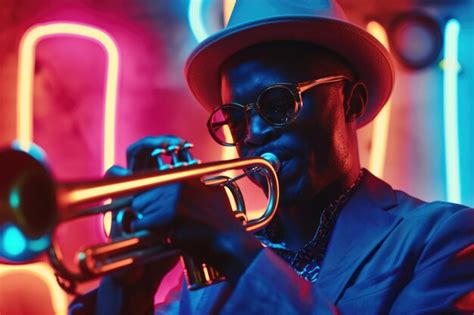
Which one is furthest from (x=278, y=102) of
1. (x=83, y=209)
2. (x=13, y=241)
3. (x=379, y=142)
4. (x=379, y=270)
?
(x=379, y=142)

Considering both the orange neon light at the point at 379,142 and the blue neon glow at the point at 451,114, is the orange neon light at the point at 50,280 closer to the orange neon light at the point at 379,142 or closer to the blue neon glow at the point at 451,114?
the orange neon light at the point at 379,142

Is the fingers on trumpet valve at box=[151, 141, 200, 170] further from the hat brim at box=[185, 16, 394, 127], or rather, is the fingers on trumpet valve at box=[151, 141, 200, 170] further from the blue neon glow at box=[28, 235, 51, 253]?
the hat brim at box=[185, 16, 394, 127]

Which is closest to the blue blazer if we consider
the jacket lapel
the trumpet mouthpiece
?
the jacket lapel

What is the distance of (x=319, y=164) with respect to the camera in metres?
2.07

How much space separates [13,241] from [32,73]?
8.52 ft

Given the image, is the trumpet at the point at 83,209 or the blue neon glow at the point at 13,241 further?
the blue neon glow at the point at 13,241

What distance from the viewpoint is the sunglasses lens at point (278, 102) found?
204cm

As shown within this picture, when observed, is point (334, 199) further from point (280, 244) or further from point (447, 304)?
point (447, 304)

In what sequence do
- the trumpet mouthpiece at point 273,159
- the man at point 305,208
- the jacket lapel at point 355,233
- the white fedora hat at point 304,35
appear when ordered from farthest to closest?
the white fedora hat at point 304,35 → the trumpet mouthpiece at point 273,159 → the jacket lapel at point 355,233 → the man at point 305,208

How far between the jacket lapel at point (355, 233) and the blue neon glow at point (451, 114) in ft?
5.75

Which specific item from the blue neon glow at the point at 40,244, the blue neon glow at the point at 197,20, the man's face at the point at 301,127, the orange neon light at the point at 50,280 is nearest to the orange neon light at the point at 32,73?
the blue neon glow at the point at 197,20

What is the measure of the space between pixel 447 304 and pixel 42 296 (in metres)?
2.82

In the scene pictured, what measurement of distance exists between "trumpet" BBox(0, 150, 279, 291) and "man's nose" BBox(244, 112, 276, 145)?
543mm

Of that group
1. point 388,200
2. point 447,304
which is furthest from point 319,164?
point 447,304
